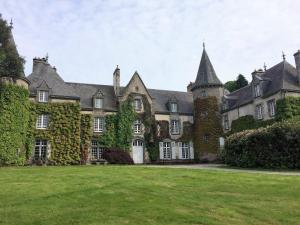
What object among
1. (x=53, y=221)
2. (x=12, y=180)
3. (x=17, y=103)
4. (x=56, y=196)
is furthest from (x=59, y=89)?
(x=53, y=221)

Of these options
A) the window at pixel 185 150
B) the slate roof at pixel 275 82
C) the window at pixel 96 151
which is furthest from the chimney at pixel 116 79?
the slate roof at pixel 275 82

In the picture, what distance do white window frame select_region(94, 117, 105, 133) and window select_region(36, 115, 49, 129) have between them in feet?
16.8

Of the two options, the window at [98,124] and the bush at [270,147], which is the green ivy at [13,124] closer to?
the window at [98,124]

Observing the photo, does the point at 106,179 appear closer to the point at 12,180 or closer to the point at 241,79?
the point at 12,180

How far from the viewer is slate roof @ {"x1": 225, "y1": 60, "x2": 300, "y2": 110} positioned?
104ft

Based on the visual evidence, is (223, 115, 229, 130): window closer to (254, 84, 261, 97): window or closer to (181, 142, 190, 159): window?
(181, 142, 190, 159): window

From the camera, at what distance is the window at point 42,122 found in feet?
104

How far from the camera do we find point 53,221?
27.2 ft

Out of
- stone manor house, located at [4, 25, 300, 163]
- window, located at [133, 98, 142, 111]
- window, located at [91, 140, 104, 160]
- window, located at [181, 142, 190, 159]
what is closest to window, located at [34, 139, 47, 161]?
stone manor house, located at [4, 25, 300, 163]

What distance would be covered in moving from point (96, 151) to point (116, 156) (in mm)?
2366

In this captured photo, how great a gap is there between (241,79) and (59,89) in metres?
32.3

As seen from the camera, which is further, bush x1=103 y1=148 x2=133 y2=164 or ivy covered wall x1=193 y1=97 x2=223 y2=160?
ivy covered wall x1=193 y1=97 x2=223 y2=160

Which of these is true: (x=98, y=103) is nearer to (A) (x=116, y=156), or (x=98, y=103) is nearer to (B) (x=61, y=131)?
(B) (x=61, y=131)

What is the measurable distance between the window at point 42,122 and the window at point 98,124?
5.11 meters
